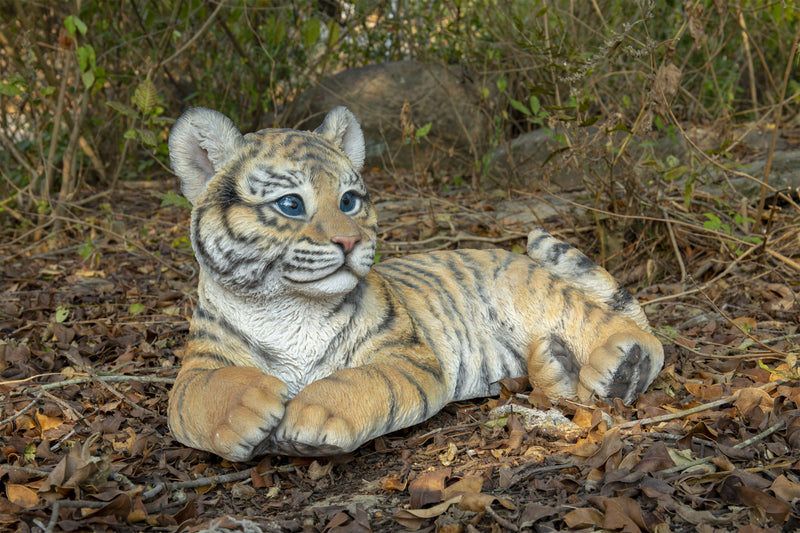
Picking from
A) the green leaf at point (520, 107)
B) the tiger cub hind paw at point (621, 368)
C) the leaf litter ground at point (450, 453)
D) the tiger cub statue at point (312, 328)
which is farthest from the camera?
the green leaf at point (520, 107)

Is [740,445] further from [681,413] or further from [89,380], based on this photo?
[89,380]

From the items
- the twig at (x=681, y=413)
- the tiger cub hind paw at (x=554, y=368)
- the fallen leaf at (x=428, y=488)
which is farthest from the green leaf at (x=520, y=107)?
the fallen leaf at (x=428, y=488)

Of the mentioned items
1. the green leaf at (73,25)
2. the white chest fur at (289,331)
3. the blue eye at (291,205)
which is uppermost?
the green leaf at (73,25)

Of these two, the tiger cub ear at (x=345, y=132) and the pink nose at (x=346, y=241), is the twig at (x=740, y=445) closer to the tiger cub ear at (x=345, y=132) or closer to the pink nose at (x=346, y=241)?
the pink nose at (x=346, y=241)

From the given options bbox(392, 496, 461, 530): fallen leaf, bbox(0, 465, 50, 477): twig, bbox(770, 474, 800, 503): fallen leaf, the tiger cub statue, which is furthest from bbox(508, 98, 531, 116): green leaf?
bbox(0, 465, 50, 477): twig

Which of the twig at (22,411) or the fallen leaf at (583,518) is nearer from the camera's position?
the fallen leaf at (583,518)

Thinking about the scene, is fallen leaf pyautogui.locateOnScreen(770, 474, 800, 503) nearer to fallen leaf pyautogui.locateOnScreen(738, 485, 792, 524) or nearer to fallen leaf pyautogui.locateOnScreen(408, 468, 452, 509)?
fallen leaf pyautogui.locateOnScreen(738, 485, 792, 524)

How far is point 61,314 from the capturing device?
4734 mm

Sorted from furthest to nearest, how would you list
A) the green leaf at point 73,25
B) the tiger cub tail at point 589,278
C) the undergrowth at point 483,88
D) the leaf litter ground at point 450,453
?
the green leaf at point 73,25 → the undergrowth at point 483,88 → the tiger cub tail at point 589,278 → the leaf litter ground at point 450,453

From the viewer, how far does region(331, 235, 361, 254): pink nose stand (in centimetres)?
271

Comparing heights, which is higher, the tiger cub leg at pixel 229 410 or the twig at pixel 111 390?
the tiger cub leg at pixel 229 410

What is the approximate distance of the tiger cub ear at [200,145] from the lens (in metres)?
2.90

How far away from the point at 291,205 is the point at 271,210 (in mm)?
80

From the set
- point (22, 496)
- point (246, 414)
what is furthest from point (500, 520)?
point (22, 496)
